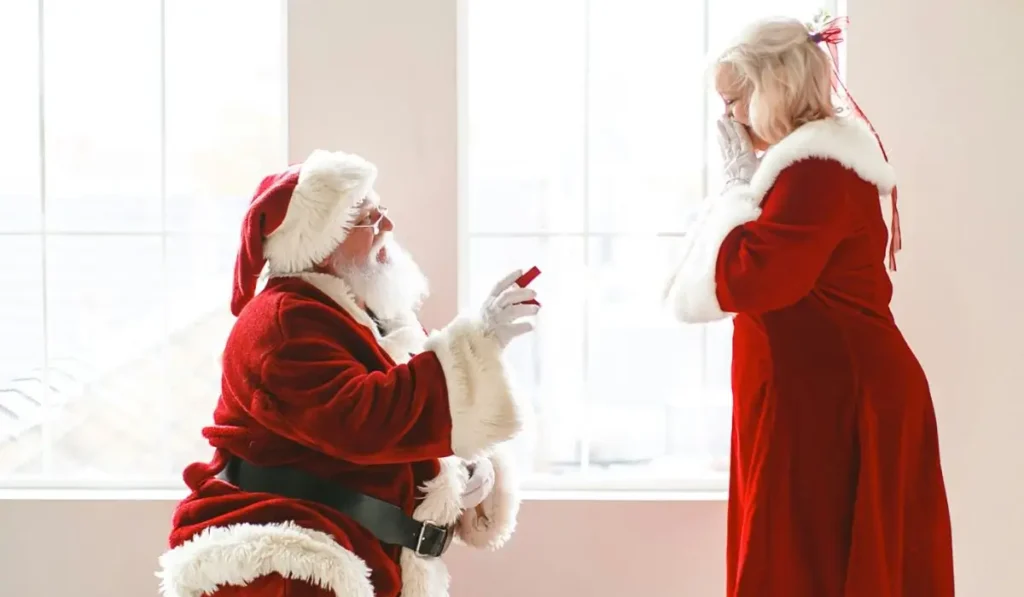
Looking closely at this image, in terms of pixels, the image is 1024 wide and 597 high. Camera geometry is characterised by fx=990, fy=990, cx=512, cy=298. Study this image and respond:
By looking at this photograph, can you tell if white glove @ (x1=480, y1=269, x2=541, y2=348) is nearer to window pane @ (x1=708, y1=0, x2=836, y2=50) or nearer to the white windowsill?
the white windowsill

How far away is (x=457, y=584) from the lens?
2451mm

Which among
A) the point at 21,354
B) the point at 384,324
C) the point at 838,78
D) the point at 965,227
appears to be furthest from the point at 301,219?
the point at 965,227

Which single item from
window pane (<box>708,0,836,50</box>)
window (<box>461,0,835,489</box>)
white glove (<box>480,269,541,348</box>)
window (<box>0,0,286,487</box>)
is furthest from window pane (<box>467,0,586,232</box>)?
white glove (<box>480,269,541,348</box>)

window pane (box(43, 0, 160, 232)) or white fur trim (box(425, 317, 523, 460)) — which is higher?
window pane (box(43, 0, 160, 232))

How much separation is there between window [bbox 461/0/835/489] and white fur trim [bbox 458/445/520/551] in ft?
1.85

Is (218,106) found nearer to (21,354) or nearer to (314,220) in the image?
(21,354)

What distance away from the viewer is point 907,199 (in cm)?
241

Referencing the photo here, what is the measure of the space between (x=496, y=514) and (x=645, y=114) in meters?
1.18

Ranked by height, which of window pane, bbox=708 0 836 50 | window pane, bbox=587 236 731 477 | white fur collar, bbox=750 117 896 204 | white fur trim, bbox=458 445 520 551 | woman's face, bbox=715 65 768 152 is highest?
window pane, bbox=708 0 836 50

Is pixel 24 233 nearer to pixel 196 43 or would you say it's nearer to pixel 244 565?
pixel 196 43

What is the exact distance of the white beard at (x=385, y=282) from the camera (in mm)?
1931

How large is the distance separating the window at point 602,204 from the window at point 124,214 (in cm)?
62

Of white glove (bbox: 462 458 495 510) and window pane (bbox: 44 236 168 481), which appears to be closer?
white glove (bbox: 462 458 495 510)

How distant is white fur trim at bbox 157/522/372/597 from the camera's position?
5.58 ft
